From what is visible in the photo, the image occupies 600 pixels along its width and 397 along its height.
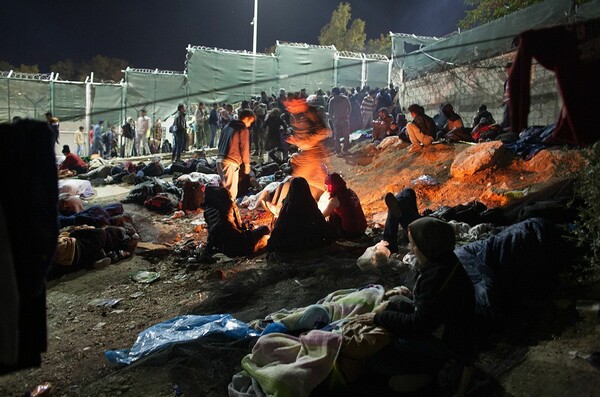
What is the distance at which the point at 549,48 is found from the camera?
2352mm

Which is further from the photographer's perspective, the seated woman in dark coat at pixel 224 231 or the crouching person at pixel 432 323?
the seated woman in dark coat at pixel 224 231

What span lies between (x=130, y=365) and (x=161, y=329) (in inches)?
20.2

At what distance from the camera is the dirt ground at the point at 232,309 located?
10.0 ft

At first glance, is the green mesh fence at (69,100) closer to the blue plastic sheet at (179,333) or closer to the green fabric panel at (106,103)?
the green fabric panel at (106,103)

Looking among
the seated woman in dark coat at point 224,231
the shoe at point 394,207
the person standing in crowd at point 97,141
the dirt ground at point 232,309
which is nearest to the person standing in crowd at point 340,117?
the dirt ground at point 232,309

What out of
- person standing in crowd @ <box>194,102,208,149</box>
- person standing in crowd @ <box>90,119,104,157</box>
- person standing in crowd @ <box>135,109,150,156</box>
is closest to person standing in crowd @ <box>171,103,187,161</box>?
person standing in crowd @ <box>194,102,208,149</box>

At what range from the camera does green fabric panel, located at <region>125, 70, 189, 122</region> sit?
18.8 meters

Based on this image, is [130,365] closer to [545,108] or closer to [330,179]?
[330,179]

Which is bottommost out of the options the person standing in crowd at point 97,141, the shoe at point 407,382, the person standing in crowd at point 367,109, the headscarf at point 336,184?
the shoe at point 407,382

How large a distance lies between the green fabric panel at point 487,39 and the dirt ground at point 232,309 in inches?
172

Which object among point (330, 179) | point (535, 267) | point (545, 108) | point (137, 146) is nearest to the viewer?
point (535, 267)

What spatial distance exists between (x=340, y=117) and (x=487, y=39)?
456 centimetres

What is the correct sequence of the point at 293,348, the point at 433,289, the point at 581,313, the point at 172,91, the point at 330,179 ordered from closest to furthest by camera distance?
the point at 433,289
the point at 293,348
the point at 581,313
the point at 330,179
the point at 172,91

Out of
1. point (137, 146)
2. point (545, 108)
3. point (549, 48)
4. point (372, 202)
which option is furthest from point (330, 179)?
point (137, 146)
